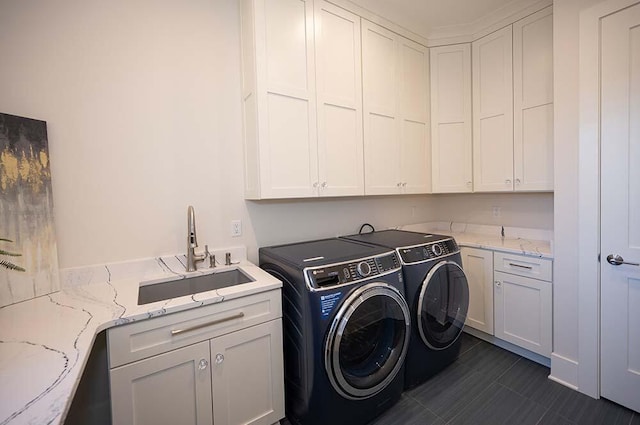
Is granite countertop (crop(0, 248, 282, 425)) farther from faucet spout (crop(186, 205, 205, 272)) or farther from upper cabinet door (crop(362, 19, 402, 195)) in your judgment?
upper cabinet door (crop(362, 19, 402, 195))

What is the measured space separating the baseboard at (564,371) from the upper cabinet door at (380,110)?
1640 mm

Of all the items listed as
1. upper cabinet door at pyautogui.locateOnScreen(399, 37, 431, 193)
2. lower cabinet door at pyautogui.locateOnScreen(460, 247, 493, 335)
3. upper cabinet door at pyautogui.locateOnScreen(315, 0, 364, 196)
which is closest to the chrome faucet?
upper cabinet door at pyautogui.locateOnScreen(315, 0, 364, 196)

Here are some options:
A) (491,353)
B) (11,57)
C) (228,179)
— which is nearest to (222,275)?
(228,179)

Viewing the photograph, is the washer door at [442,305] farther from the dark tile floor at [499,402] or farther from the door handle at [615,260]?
the door handle at [615,260]

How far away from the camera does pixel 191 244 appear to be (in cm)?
171

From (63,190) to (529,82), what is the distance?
326 centimetres

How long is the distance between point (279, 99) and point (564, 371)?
2.65 m

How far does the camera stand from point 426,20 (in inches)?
97.7

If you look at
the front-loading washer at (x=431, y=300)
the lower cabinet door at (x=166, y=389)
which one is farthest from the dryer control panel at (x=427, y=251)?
the lower cabinet door at (x=166, y=389)

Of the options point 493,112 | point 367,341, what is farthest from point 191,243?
point 493,112

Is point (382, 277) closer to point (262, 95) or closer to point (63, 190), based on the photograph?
point (262, 95)

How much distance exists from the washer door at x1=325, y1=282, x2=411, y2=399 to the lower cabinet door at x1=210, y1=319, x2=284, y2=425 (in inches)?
12.3

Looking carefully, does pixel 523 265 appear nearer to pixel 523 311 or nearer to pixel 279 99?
pixel 523 311

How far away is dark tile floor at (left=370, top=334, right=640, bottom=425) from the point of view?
1637mm
